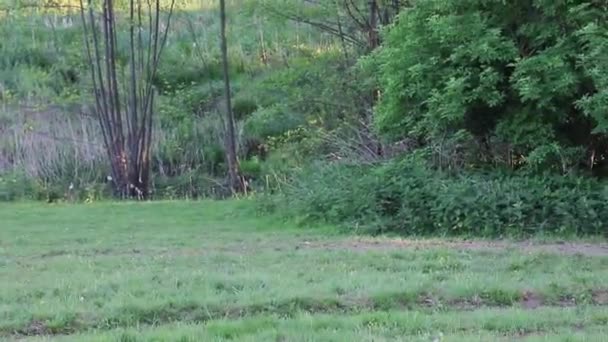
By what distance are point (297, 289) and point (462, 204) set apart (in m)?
5.60

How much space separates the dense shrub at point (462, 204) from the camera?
539 inches

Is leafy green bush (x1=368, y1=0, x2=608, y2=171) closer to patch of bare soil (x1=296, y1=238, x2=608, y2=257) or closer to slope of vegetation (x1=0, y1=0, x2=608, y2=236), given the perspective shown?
slope of vegetation (x1=0, y1=0, x2=608, y2=236)

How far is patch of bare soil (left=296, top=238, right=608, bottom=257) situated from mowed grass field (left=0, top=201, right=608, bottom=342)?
23 millimetres

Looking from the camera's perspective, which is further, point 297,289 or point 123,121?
point 123,121

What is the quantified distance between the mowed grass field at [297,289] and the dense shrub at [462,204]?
0.93m

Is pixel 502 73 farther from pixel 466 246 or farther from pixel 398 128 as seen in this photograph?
pixel 466 246

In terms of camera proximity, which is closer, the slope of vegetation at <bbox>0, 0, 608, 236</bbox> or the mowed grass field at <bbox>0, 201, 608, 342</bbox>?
the mowed grass field at <bbox>0, 201, 608, 342</bbox>

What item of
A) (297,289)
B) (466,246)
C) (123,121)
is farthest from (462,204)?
(123,121)

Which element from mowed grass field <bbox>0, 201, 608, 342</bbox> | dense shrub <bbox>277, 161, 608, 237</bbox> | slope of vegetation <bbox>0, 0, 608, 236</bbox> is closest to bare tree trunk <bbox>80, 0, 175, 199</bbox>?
slope of vegetation <bbox>0, 0, 608, 236</bbox>

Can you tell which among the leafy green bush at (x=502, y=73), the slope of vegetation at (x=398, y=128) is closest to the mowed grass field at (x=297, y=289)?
the slope of vegetation at (x=398, y=128)

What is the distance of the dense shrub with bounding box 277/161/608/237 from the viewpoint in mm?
13703

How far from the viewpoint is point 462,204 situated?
1401 centimetres

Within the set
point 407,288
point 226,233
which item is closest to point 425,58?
point 226,233

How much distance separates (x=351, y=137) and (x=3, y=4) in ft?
35.4
